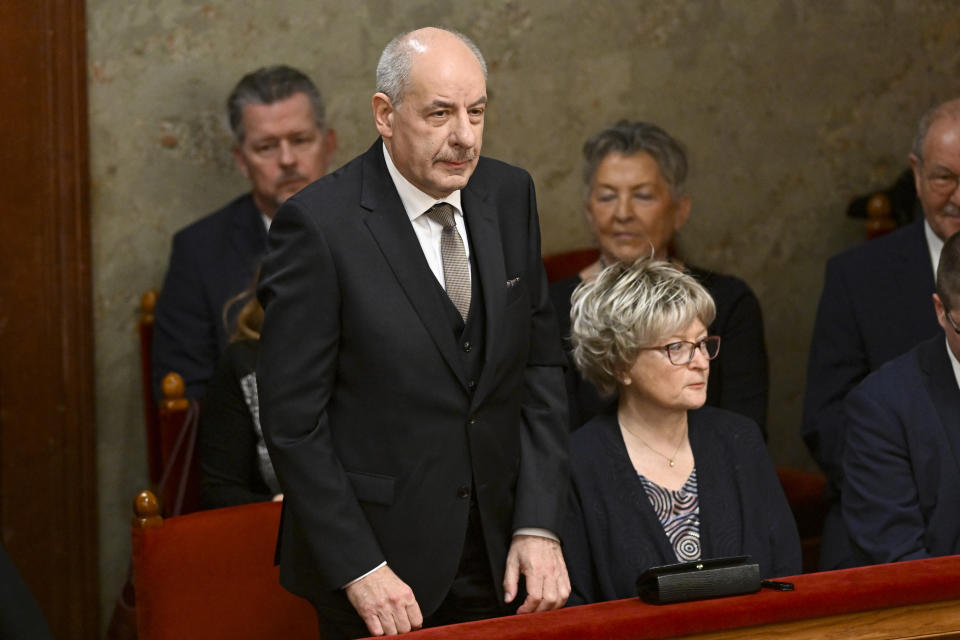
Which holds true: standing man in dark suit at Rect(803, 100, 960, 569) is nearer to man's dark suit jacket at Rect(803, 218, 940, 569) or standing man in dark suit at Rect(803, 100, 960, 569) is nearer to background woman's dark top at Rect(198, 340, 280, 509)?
man's dark suit jacket at Rect(803, 218, 940, 569)

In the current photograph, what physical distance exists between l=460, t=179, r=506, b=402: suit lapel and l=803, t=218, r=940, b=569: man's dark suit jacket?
4.56ft

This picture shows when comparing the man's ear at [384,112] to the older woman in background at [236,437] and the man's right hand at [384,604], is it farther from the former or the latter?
the older woman in background at [236,437]

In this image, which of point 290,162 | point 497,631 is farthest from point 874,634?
point 290,162

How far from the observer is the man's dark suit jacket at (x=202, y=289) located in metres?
3.51

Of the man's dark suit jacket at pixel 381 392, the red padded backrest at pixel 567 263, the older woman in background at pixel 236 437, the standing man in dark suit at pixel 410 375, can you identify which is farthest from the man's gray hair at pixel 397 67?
the red padded backrest at pixel 567 263

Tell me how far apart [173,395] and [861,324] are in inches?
64.5

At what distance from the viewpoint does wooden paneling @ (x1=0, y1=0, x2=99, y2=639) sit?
3561 millimetres

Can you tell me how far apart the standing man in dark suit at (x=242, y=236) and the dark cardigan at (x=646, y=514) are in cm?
132

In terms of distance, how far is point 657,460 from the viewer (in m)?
2.56

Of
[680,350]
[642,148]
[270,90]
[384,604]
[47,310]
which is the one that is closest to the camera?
[384,604]

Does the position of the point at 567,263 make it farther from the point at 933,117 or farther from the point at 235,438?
the point at 235,438

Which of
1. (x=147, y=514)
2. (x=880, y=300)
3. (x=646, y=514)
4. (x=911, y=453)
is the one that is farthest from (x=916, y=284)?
(x=147, y=514)

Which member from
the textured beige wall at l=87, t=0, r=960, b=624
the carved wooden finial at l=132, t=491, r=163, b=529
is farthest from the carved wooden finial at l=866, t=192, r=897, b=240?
the carved wooden finial at l=132, t=491, r=163, b=529

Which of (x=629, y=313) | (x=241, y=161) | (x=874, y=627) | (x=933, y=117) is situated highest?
(x=241, y=161)
